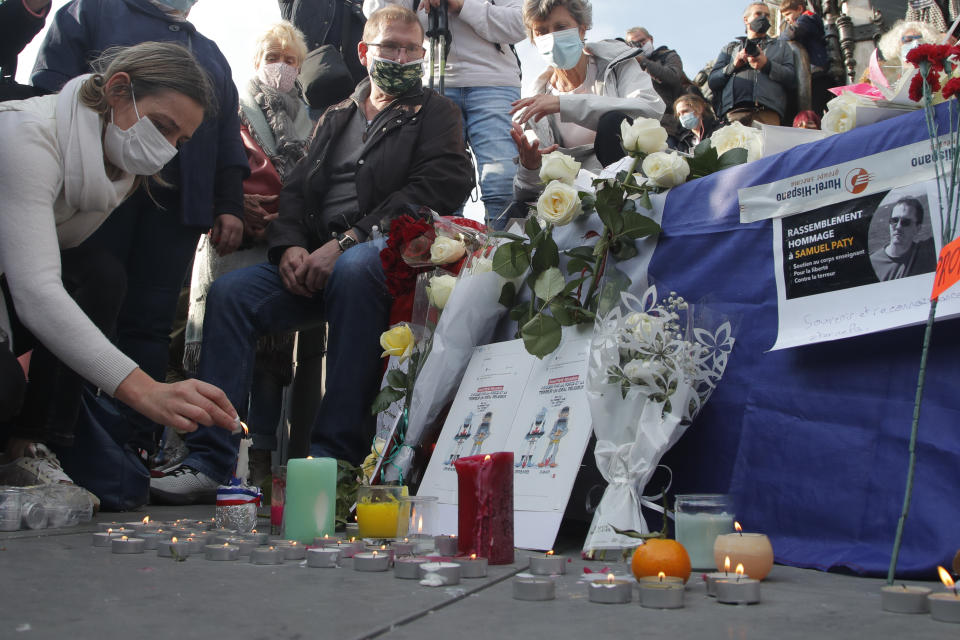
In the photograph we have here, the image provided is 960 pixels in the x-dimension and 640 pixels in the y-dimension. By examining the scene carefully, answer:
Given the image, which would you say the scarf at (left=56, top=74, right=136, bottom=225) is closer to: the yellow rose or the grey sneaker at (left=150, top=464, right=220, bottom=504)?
the yellow rose

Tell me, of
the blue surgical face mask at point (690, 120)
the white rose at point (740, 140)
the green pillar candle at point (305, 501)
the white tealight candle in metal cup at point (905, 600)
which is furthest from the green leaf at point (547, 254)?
the blue surgical face mask at point (690, 120)

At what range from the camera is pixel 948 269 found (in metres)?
1.43

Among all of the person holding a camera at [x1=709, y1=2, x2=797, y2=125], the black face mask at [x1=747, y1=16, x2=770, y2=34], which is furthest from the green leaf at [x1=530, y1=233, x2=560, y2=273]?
the black face mask at [x1=747, y1=16, x2=770, y2=34]

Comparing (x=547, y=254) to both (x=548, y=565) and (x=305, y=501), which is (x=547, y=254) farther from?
(x=548, y=565)

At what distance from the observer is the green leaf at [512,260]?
8.79 feet

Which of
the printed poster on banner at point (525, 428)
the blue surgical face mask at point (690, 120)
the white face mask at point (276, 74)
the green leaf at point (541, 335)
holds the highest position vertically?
the blue surgical face mask at point (690, 120)

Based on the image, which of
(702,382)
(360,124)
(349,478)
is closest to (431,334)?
(349,478)

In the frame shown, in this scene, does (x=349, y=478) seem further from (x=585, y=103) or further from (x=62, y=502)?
(x=585, y=103)

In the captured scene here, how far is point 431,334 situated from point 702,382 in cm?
109

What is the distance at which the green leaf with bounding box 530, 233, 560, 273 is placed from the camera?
8.69 feet

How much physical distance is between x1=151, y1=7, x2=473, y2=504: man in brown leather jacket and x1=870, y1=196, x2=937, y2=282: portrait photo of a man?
186 cm

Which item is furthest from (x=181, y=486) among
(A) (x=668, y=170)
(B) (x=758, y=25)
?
(B) (x=758, y=25)

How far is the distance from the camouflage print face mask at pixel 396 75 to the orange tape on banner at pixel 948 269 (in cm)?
270

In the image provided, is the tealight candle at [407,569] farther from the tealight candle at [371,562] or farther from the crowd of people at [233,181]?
the crowd of people at [233,181]
